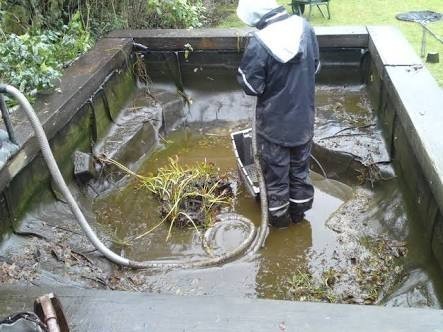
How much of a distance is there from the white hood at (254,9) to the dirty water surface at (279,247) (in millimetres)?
1710

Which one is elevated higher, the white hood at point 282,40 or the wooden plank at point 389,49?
the white hood at point 282,40

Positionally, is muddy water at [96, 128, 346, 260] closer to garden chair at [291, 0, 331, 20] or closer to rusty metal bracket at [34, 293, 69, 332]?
rusty metal bracket at [34, 293, 69, 332]

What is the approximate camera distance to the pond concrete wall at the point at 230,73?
3607 millimetres

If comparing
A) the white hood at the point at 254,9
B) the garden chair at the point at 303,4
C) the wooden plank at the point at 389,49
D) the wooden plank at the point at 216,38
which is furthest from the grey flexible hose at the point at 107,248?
the garden chair at the point at 303,4

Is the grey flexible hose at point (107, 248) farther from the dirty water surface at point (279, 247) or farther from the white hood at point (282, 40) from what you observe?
the white hood at point (282, 40)

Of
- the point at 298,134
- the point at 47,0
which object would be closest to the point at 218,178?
the point at 298,134

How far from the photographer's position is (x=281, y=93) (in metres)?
3.83

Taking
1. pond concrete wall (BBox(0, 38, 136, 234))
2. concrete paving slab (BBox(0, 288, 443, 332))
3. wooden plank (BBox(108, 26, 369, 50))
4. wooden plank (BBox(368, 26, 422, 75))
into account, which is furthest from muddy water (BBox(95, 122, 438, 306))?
wooden plank (BBox(108, 26, 369, 50))

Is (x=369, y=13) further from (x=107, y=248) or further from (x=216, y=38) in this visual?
(x=107, y=248)

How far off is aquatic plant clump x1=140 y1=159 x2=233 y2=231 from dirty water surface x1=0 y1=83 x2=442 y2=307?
98 mm

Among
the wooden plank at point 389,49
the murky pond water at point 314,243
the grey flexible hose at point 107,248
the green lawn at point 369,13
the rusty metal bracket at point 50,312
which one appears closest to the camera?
the rusty metal bracket at point 50,312

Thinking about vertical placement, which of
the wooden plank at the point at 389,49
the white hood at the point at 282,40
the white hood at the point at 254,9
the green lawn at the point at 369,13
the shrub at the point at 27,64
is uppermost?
the white hood at the point at 254,9

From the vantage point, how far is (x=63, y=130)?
4582mm

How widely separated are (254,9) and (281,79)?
546 mm
